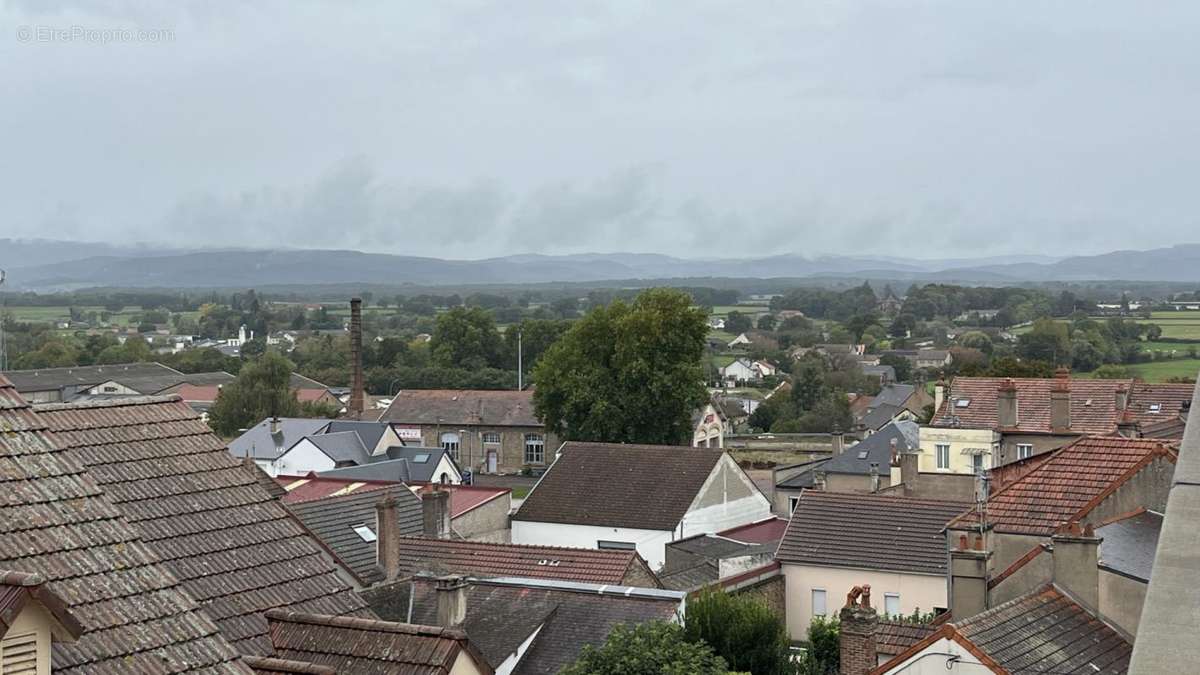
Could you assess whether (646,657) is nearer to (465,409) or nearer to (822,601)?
(822,601)

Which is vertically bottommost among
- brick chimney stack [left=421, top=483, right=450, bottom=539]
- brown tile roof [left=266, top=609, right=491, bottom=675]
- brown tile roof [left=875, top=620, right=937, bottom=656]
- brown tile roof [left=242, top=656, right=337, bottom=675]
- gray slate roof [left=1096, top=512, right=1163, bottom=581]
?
brick chimney stack [left=421, top=483, right=450, bottom=539]

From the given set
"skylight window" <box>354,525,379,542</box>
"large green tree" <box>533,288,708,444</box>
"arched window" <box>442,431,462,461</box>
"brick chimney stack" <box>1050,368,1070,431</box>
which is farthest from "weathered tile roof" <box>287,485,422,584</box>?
"arched window" <box>442,431,462,461</box>

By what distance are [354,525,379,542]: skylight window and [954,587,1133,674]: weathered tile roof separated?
57.3 ft

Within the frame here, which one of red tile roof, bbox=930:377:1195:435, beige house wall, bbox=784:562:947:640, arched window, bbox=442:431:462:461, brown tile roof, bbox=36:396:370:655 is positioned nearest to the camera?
brown tile roof, bbox=36:396:370:655

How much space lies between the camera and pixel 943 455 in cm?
5047

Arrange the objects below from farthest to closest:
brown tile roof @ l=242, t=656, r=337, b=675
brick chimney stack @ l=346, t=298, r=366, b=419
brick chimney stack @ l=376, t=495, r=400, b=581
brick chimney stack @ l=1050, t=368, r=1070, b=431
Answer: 1. brick chimney stack @ l=346, t=298, r=366, b=419
2. brick chimney stack @ l=1050, t=368, r=1070, b=431
3. brick chimney stack @ l=376, t=495, r=400, b=581
4. brown tile roof @ l=242, t=656, r=337, b=675

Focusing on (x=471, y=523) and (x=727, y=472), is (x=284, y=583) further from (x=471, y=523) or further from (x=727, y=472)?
(x=727, y=472)

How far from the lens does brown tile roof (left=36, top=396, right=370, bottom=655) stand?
12.0 metres

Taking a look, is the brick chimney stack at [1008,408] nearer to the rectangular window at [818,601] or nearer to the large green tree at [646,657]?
the rectangular window at [818,601]

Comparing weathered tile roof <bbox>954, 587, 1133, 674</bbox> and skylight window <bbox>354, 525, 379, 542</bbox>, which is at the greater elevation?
weathered tile roof <bbox>954, 587, 1133, 674</bbox>

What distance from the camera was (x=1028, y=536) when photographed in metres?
18.8

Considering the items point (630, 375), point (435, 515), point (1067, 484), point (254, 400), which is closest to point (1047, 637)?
point (1067, 484)

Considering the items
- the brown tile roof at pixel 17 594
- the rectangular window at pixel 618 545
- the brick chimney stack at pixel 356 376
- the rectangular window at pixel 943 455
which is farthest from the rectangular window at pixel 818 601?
the brick chimney stack at pixel 356 376

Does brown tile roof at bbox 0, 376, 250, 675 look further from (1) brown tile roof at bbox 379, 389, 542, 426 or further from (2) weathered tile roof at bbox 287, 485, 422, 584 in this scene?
(1) brown tile roof at bbox 379, 389, 542, 426
